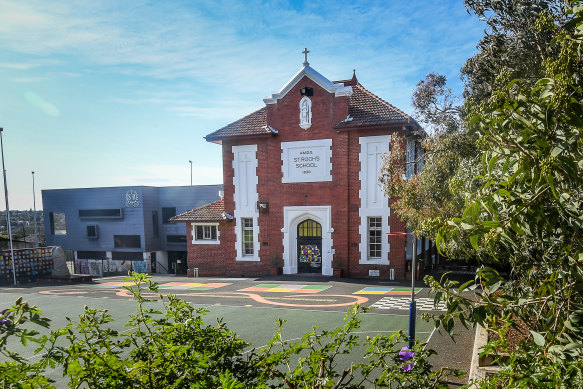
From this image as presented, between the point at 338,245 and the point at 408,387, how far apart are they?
800 inches

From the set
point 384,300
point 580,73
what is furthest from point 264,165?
point 580,73

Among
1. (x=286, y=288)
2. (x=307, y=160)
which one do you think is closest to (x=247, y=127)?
(x=307, y=160)

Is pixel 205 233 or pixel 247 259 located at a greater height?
pixel 205 233

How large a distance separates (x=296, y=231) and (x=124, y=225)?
2548cm

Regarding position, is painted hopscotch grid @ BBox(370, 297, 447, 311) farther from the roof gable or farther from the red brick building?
the roof gable

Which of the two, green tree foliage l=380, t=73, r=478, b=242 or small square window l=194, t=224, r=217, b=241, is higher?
green tree foliage l=380, t=73, r=478, b=242

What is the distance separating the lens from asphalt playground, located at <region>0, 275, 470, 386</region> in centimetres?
1188

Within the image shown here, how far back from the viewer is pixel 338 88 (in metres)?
22.4

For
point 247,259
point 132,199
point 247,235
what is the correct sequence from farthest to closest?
point 132,199, point 247,235, point 247,259

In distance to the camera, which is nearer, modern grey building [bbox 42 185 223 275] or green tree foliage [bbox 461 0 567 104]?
green tree foliage [bbox 461 0 567 104]

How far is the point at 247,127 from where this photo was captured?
81.5ft

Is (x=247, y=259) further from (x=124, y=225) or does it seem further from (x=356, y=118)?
(x=124, y=225)

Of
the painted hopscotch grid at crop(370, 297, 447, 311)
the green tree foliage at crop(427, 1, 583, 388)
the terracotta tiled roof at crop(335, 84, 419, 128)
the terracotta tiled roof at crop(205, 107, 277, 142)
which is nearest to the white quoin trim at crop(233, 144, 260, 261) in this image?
the terracotta tiled roof at crop(205, 107, 277, 142)

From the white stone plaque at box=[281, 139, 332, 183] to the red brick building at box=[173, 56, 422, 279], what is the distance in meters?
0.06
